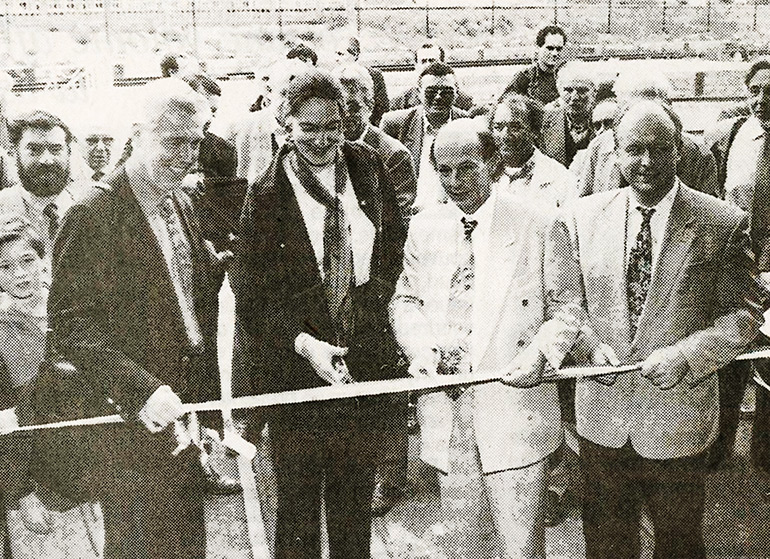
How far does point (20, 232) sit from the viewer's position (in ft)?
7.36

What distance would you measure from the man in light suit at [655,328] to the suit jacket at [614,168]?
49 mm

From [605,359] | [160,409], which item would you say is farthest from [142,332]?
[605,359]

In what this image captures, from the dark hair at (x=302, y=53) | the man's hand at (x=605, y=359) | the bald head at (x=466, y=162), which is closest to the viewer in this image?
the bald head at (x=466, y=162)

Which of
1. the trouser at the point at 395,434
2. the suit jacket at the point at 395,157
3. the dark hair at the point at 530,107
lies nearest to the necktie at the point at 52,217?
the suit jacket at the point at 395,157

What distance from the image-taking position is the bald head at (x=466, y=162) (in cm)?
206

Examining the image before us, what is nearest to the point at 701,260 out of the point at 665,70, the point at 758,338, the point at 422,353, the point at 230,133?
the point at 758,338

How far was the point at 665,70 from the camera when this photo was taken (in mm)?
2441

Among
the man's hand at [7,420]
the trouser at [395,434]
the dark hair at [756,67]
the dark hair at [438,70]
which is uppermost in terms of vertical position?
the dark hair at [438,70]

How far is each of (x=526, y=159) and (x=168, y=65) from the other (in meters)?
1.01

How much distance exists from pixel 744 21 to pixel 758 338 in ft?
3.08

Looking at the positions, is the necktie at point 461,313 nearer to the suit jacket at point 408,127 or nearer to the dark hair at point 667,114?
the dark hair at point 667,114

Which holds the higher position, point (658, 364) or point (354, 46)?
point (354, 46)

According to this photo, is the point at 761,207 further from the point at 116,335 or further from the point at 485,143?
the point at 116,335

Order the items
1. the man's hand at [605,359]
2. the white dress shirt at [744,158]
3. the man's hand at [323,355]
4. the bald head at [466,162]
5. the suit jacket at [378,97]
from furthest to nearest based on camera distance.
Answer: the suit jacket at [378,97]
the white dress shirt at [744,158]
the man's hand at [605,359]
the man's hand at [323,355]
the bald head at [466,162]
